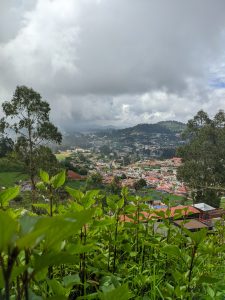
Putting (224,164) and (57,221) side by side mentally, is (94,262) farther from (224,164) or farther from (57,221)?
(224,164)

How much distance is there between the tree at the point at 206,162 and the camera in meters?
22.4

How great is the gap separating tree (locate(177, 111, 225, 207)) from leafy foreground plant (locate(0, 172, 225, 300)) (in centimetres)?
2054

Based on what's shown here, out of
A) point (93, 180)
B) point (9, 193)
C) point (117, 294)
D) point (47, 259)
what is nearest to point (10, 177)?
point (93, 180)

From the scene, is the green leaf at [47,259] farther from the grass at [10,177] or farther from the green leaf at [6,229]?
the grass at [10,177]

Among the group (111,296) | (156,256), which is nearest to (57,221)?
(111,296)

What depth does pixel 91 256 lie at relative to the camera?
164 cm

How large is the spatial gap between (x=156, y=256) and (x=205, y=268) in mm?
251

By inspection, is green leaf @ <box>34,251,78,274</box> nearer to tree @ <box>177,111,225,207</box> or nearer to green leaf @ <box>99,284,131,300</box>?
green leaf @ <box>99,284,131,300</box>

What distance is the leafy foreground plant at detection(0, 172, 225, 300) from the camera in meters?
0.41

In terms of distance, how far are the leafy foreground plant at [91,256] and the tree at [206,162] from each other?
67.4 feet

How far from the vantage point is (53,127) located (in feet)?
58.4

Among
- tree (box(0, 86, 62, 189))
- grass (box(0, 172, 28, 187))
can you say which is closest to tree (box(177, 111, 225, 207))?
tree (box(0, 86, 62, 189))

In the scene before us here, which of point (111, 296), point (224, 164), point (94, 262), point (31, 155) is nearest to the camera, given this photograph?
point (111, 296)

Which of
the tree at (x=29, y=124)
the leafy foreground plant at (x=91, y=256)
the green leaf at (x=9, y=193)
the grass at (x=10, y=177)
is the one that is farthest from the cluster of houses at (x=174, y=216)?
the grass at (x=10, y=177)
